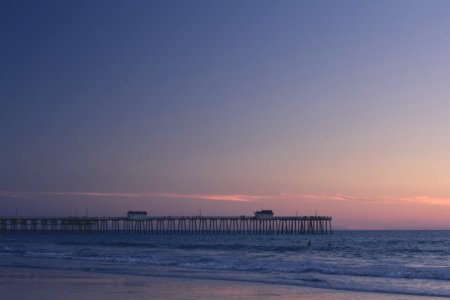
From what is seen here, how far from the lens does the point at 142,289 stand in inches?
737

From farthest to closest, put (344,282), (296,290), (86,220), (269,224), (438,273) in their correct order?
(269,224) → (86,220) → (438,273) → (344,282) → (296,290)

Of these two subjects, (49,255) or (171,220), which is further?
(171,220)

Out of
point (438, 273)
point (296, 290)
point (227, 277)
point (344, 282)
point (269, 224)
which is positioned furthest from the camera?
point (269, 224)

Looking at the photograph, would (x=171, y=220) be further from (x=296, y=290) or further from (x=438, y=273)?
(x=296, y=290)

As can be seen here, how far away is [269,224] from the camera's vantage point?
99500 mm

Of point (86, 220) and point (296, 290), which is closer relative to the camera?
point (296, 290)

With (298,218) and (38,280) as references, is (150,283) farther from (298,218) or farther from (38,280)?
(298,218)

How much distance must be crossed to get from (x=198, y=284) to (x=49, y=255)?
20311 millimetres

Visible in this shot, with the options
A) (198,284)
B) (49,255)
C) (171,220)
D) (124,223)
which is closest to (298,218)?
(171,220)

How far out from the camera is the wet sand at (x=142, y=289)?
17.0 m

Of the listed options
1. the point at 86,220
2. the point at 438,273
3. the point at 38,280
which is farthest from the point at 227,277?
the point at 86,220

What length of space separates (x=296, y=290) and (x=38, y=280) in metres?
8.68

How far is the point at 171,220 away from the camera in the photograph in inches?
3824

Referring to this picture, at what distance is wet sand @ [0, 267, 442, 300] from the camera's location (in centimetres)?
1700
